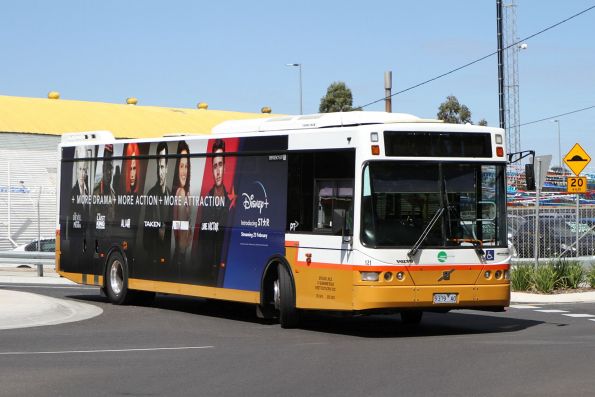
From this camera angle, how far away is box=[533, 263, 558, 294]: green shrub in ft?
90.6

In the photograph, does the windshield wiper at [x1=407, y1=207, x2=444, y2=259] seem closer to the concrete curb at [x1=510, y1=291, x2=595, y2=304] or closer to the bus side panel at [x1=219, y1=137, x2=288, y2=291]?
the bus side panel at [x1=219, y1=137, x2=288, y2=291]

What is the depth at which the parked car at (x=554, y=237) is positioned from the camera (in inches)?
1304

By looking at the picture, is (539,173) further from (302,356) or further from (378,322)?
(302,356)

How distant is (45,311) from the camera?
2061cm

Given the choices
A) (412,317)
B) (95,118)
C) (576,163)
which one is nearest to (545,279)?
(576,163)

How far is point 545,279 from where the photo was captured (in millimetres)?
27672

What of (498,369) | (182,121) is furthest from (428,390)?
(182,121)

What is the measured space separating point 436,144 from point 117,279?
8.35 metres

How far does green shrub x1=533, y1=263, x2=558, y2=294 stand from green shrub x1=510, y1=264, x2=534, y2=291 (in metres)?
0.17

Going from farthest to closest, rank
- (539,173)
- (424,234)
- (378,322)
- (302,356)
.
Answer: (539,173) → (378,322) → (424,234) → (302,356)

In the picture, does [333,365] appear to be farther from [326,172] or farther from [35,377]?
[326,172]

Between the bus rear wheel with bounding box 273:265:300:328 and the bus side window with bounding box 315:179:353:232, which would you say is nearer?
the bus side window with bounding box 315:179:353:232

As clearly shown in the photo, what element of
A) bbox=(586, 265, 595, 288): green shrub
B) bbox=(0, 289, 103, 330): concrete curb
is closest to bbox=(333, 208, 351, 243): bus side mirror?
bbox=(0, 289, 103, 330): concrete curb

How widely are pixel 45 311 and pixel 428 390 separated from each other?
10632 mm
